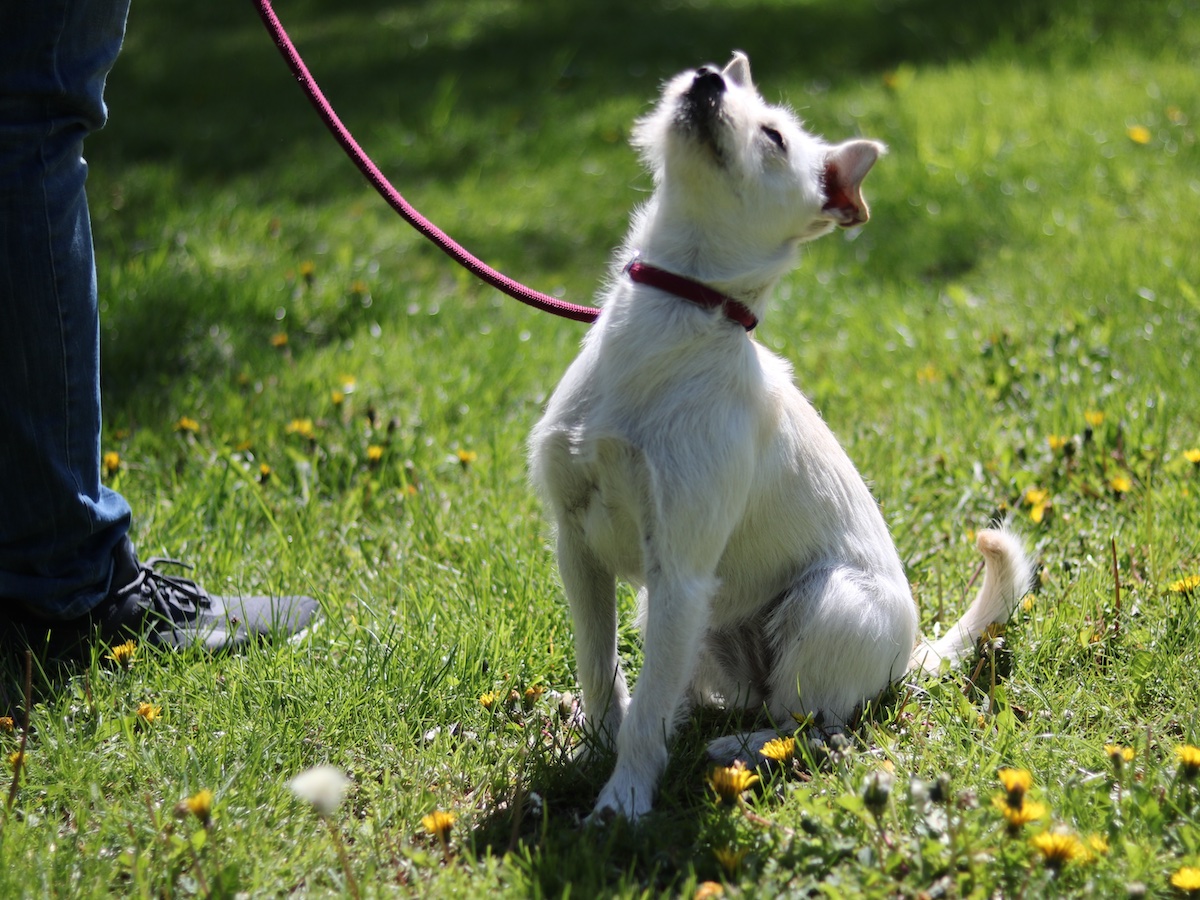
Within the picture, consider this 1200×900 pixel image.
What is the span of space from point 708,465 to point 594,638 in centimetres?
55

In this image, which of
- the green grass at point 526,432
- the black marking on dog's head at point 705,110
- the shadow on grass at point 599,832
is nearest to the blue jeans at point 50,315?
the green grass at point 526,432

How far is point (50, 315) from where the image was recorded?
2568 millimetres

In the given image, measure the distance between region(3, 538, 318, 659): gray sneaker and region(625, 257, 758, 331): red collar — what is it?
4.33 ft

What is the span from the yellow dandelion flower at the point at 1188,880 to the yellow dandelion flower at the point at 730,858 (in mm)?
756

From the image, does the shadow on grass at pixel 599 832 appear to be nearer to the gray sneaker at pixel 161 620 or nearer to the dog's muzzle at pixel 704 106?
the gray sneaker at pixel 161 620

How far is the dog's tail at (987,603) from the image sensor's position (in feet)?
8.94

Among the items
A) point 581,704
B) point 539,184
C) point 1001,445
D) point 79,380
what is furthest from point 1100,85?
point 79,380

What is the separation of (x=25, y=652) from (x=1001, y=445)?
118 inches

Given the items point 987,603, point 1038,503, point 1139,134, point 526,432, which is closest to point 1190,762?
point 987,603

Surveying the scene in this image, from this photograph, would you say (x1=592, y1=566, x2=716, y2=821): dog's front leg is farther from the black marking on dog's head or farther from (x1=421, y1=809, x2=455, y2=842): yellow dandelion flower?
the black marking on dog's head

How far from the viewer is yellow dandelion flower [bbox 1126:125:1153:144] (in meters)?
5.99

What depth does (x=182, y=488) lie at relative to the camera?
3.58m

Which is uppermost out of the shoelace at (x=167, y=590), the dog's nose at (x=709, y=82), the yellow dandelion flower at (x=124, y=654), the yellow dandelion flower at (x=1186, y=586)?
the dog's nose at (x=709, y=82)

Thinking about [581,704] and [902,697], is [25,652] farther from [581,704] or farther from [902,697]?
[902,697]
